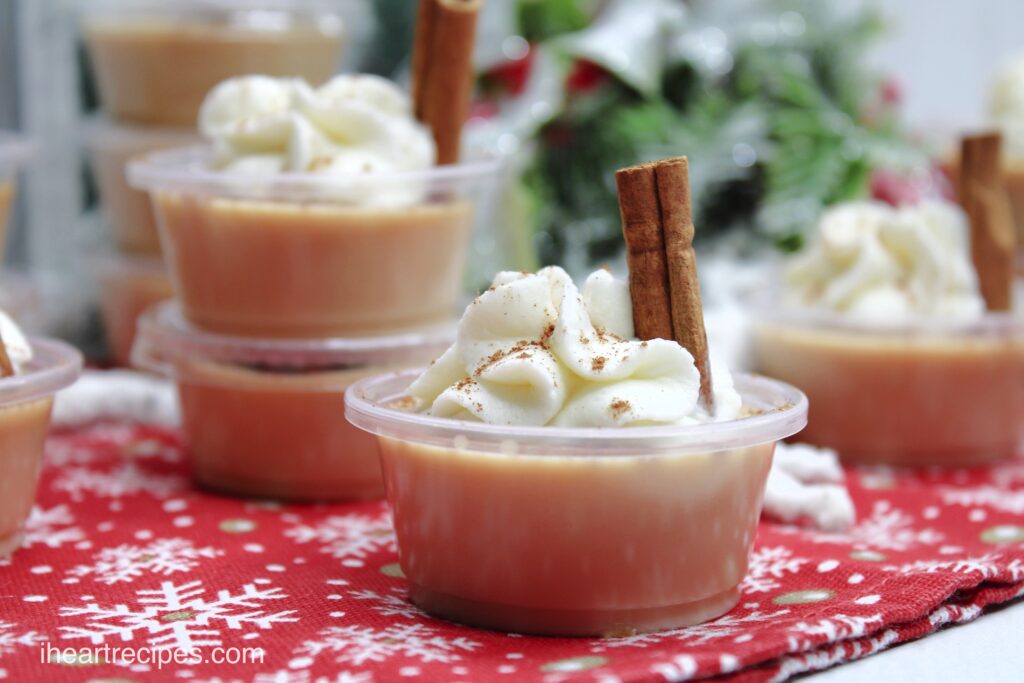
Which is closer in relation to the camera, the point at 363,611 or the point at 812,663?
the point at 812,663

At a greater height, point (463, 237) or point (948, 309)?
point (463, 237)

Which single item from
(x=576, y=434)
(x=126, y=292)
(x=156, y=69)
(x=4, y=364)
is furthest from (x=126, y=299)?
(x=576, y=434)

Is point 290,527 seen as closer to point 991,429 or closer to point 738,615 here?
point 738,615

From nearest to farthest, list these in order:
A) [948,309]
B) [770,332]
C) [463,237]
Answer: [463,237]
[948,309]
[770,332]

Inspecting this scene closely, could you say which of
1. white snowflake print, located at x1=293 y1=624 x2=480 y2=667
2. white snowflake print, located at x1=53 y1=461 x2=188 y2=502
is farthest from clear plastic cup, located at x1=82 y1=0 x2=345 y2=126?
white snowflake print, located at x1=293 y1=624 x2=480 y2=667

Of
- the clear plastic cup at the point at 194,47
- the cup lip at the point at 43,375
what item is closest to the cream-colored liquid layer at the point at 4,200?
the clear plastic cup at the point at 194,47

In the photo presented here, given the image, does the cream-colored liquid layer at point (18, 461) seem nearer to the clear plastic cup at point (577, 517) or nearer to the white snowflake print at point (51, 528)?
the white snowflake print at point (51, 528)

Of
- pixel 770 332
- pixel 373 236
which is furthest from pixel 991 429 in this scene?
pixel 373 236
